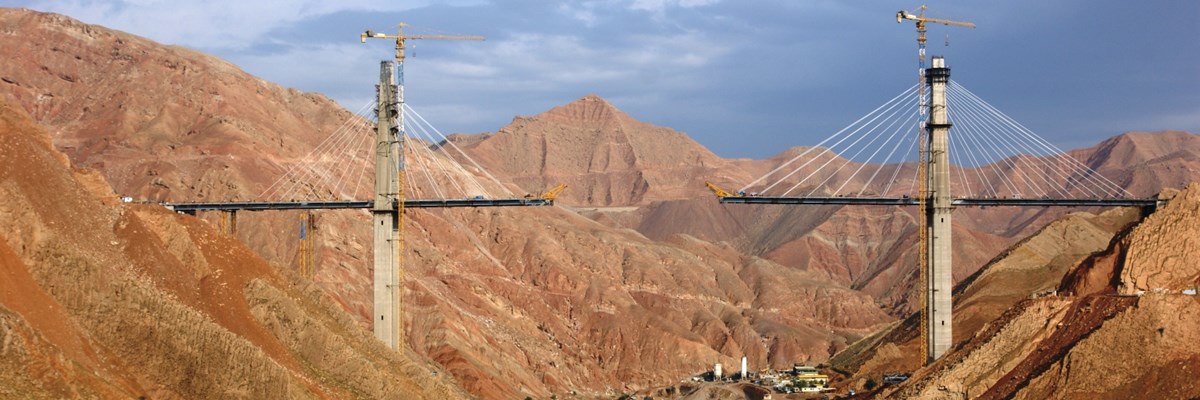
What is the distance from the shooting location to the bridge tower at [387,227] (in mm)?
106875

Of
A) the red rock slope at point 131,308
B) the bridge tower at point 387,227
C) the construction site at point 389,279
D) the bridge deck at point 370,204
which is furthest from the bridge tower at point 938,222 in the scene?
the red rock slope at point 131,308

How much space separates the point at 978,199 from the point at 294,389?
50.0 metres

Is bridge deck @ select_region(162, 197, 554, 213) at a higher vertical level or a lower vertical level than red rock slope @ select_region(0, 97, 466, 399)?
higher

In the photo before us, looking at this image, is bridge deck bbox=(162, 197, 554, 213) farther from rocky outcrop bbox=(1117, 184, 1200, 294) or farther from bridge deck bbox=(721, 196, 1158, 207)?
rocky outcrop bbox=(1117, 184, 1200, 294)

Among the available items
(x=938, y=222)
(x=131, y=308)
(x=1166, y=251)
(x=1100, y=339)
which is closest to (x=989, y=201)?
(x=938, y=222)

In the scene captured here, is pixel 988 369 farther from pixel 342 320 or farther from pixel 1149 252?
pixel 342 320

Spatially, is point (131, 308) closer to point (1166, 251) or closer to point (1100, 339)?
point (1100, 339)

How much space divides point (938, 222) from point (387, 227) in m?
33.3

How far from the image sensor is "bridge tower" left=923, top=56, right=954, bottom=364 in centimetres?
10500

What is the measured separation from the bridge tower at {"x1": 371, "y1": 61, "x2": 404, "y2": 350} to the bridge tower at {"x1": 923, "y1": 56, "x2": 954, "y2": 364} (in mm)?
31987

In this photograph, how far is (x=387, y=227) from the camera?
353ft

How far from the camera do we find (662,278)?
194125 millimetres

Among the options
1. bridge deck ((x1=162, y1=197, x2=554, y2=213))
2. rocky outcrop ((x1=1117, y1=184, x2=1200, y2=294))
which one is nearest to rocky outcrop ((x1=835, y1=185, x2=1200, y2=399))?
rocky outcrop ((x1=1117, y1=184, x2=1200, y2=294))

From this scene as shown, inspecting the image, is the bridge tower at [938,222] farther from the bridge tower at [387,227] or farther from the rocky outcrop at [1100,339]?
the bridge tower at [387,227]
